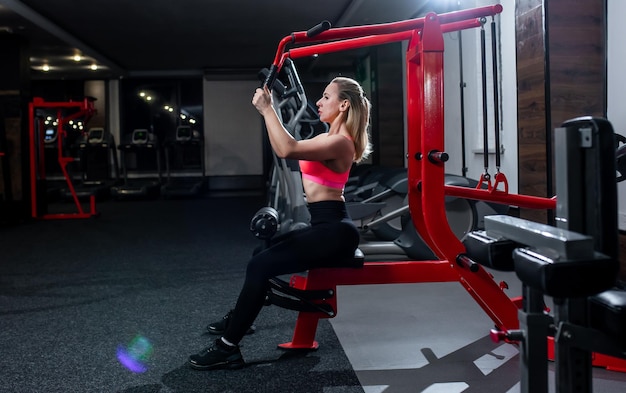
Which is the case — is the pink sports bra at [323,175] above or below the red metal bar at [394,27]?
below

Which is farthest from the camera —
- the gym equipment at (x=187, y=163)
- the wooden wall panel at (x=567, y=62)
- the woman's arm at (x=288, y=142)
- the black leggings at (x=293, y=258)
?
the gym equipment at (x=187, y=163)

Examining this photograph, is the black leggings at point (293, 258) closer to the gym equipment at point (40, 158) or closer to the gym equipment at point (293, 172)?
the gym equipment at point (293, 172)

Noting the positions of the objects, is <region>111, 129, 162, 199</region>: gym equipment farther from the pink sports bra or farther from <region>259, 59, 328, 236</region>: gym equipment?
the pink sports bra

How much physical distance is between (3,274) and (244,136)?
8.97 m

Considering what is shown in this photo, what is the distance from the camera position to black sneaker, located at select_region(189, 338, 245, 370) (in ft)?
7.00

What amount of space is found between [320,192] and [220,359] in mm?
723

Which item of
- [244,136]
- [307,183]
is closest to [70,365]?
[307,183]

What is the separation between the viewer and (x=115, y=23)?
25.7 feet

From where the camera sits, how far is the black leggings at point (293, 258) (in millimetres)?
2070

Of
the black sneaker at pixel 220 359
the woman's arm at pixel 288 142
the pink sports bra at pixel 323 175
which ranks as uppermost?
the woman's arm at pixel 288 142

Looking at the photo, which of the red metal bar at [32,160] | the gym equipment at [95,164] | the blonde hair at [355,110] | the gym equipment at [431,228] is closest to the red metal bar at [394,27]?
the gym equipment at [431,228]

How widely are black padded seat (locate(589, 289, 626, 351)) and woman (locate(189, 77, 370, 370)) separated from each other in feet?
3.55

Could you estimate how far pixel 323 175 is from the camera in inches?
83.9

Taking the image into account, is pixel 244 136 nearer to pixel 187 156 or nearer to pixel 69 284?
pixel 187 156
